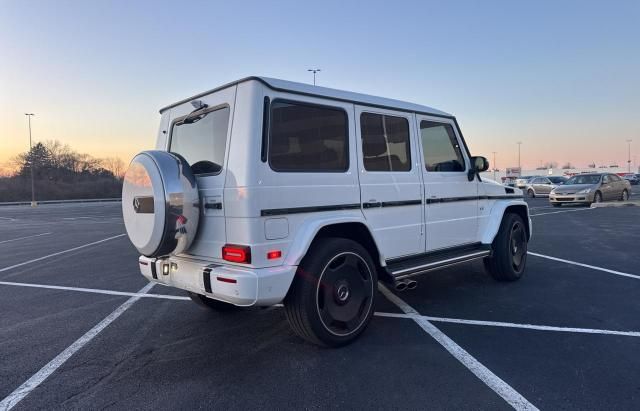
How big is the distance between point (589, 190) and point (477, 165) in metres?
17.0

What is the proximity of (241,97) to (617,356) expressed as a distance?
12.5 ft

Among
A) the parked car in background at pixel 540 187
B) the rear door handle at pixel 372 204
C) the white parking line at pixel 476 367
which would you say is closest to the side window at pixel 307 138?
→ the rear door handle at pixel 372 204

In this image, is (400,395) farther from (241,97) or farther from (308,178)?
(241,97)

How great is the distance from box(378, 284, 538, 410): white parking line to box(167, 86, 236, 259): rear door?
7.14 feet

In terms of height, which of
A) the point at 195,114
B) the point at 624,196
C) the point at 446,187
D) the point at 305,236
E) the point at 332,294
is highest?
the point at 195,114

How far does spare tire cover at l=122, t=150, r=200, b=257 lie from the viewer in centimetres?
347

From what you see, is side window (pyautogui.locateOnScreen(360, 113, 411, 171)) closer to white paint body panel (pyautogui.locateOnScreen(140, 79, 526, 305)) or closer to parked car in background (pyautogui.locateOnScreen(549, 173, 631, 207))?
white paint body panel (pyautogui.locateOnScreen(140, 79, 526, 305))

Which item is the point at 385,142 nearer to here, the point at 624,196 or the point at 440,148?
the point at 440,148

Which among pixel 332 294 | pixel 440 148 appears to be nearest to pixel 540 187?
pixel 440 148

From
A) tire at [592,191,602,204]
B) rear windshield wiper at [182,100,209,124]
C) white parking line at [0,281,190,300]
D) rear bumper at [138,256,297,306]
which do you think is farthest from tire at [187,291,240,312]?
tire at [592,191,602,204]

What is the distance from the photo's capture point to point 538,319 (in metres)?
4.39

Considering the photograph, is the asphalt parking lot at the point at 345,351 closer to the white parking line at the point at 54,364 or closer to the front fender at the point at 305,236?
the white parking line at the point at 54,364

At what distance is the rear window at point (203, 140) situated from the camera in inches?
144

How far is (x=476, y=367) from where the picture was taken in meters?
3.30
